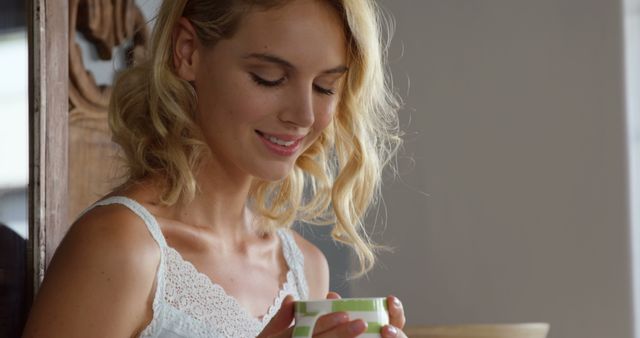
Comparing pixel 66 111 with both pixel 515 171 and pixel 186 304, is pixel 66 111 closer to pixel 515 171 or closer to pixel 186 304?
pixel 186 304

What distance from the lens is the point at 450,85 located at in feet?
8.86

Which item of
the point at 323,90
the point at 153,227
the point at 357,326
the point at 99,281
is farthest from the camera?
the point at 323,90

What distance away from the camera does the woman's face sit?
4.48ft

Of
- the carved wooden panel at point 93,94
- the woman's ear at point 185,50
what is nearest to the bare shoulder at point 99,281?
the woman's ear at point 185,50

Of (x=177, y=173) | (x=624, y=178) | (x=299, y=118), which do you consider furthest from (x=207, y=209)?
(x=624, y=178)

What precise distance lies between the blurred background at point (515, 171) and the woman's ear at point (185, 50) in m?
1.16

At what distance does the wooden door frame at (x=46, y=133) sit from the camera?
142 cm

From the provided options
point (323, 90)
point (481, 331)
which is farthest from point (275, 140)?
point (481, 331)

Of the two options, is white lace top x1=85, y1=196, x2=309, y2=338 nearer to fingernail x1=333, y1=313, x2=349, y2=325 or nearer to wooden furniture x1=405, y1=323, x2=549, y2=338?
fingernail x1=333, y1=313, x2=349, y2=325

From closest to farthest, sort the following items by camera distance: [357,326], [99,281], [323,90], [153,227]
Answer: [357,326], [99,281], [153,227], [323,90]

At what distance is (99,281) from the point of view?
120 cm

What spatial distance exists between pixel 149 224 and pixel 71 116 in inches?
16.5

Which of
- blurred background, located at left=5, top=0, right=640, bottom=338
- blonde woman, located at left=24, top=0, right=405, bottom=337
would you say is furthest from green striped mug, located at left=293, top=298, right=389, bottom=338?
blurred background, located at left=5, top=0, right=640, bottom=338

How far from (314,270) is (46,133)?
58 cm
